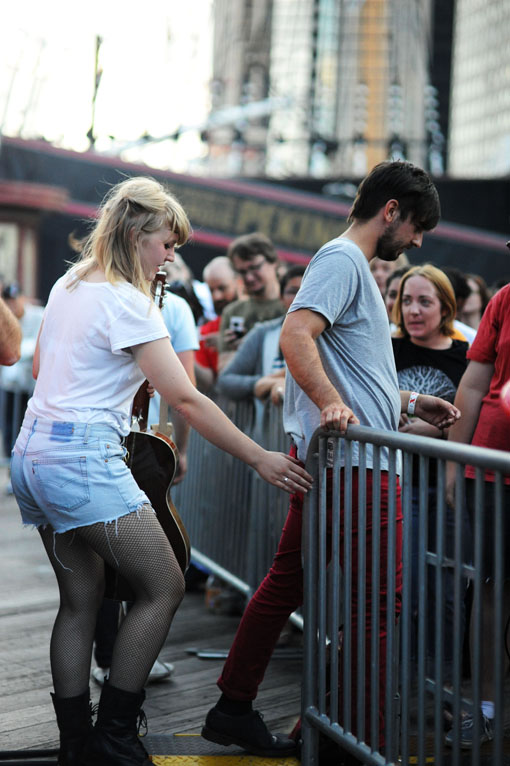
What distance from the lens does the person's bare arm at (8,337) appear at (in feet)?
10.7

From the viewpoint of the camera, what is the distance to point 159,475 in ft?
10.9

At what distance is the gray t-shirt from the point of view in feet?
9.89

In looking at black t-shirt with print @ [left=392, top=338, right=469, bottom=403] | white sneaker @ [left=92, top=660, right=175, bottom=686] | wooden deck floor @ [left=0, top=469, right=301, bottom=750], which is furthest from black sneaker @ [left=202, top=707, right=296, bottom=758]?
black t-shirt with print @ [left=392, top=338, right=469, bottom=403]

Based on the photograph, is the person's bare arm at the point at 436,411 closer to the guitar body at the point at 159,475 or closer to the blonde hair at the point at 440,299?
the guitar body at the point at 159,475

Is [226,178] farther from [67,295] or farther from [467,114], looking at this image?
[467,114]

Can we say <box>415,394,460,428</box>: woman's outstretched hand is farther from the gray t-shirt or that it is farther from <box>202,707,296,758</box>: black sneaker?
<box>202,707,296,758</box>: black sneaker

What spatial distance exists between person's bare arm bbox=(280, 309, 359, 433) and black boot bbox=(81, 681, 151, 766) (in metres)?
1.08

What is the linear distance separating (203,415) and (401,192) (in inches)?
39.8

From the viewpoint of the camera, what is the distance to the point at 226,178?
1273cm

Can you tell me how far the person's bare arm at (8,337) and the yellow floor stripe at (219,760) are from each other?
5.05 ft

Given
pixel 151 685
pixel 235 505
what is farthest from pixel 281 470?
pixel 235 505

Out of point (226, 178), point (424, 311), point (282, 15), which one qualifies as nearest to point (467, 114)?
point (282, 15)

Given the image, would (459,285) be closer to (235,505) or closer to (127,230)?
(235,505)

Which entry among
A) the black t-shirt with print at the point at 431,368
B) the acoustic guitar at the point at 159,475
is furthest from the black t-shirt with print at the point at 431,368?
the acoustic guitar at the point at 159,475
